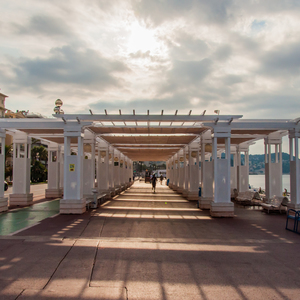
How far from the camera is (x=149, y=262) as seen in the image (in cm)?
545

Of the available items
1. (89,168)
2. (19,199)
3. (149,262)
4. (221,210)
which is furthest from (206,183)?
(19,199)

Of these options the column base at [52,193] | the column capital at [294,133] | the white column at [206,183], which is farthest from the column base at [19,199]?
the column capital at [294,133]

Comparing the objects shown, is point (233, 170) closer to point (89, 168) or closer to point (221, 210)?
point (221, 210)

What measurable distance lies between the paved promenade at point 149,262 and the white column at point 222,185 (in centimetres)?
180

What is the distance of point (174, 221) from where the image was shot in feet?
32.5

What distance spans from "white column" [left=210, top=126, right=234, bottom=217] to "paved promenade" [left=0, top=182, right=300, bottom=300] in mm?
1800

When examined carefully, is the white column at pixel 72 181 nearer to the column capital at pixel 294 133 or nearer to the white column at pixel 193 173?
the white column at pixel 193 173

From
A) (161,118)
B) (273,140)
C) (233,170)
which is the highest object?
(161,118)

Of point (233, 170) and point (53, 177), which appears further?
point (233, 170)

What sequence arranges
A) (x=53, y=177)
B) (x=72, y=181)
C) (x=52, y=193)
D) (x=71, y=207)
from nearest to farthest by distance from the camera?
(x=71, y=207) < (x=72, y=181) < (x=52, y=193) < (x=53, y=177)

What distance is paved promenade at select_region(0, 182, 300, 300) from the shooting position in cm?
420

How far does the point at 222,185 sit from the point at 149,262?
643 cm

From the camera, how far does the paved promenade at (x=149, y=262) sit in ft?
13.8

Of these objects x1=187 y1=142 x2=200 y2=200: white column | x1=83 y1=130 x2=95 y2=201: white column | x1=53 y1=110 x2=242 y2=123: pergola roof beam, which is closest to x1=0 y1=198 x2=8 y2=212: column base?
x1=83 y1=130 x2=95 y2=201: white column
